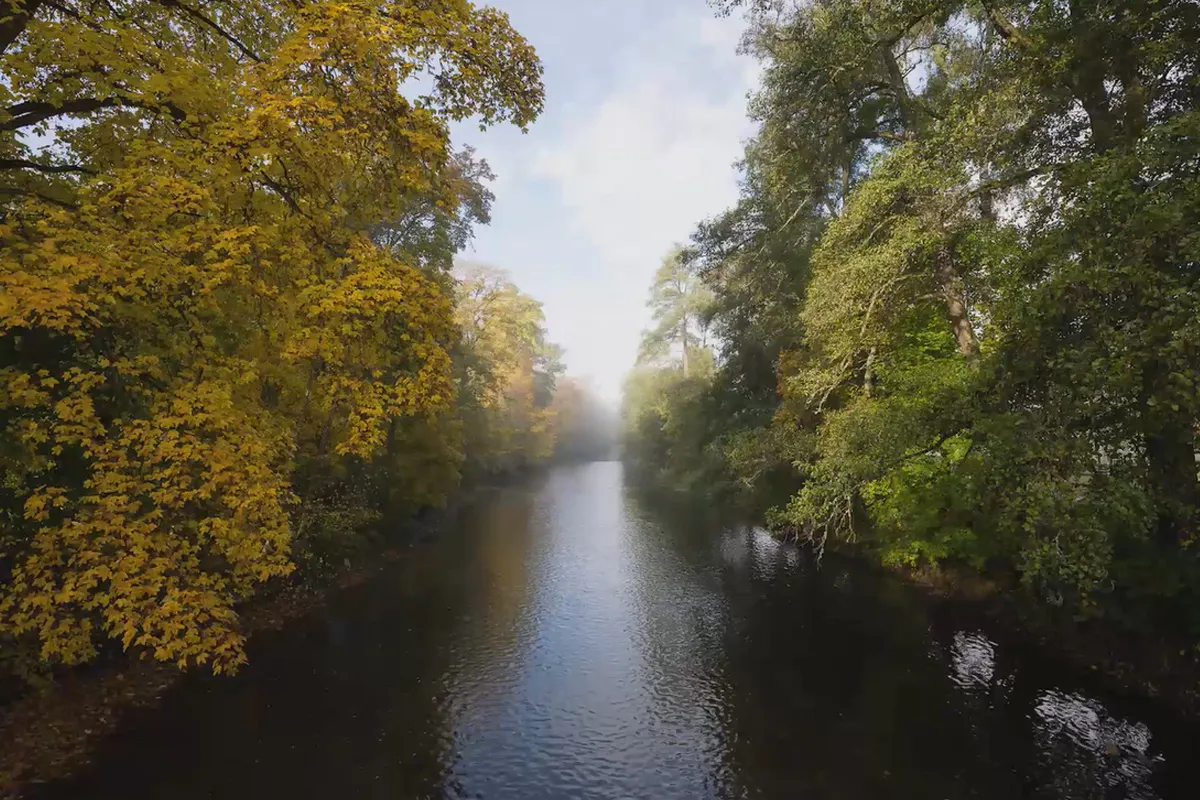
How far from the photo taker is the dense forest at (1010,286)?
311 inches

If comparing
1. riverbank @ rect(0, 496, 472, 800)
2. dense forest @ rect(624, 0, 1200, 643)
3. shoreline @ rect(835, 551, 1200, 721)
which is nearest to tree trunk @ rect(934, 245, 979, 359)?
dense forest @ rect(624, 0, 1200, 643)

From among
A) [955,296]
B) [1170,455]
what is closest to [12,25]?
[1170,455]

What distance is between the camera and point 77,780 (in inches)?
334

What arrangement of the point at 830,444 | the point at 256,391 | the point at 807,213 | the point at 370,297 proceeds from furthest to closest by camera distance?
the point at 807,213
the point at 830,444
the point at 256,391
the point at 370,297

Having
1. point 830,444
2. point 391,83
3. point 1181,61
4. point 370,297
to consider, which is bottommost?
point 830,444

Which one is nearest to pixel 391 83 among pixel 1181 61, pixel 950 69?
pixel 1181 61

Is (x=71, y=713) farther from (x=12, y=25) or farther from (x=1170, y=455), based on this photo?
(x=1170, y=455)

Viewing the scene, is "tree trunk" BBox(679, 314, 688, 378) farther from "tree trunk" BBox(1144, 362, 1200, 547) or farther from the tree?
"tree trunk" BBox(1144, 362, 1200, 547)

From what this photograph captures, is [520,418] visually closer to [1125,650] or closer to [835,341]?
[835,341]

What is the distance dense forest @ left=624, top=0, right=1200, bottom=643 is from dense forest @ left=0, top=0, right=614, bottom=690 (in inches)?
302

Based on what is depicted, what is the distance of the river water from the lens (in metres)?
8.95

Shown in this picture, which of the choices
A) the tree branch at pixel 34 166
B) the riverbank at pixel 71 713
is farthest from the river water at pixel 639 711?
the tree branch at pixel 34 166

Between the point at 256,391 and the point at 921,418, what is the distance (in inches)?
474

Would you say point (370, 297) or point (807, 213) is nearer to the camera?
point (370, 297)
